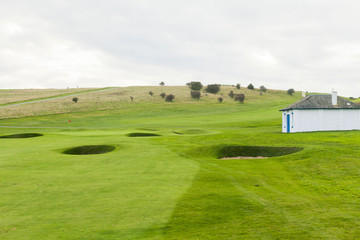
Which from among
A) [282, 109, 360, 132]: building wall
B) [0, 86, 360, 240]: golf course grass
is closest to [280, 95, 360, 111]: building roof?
[282, 109, 360, 132]: building wall

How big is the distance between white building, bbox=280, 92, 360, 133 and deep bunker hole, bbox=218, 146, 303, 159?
21473 mm

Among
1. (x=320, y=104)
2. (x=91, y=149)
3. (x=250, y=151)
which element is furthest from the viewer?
(x=320, y=104)

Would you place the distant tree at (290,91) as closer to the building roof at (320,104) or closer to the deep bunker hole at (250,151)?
the building roof at (320,104)

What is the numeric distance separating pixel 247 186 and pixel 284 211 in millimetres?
4591

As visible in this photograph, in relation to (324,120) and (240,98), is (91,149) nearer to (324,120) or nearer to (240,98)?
(324,120)

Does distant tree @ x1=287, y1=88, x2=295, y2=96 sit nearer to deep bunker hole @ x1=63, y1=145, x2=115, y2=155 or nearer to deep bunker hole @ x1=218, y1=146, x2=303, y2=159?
deep bunker hole @ x1=218, y1=146, x2=303, y2=159

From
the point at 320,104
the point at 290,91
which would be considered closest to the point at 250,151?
the point at 320,104

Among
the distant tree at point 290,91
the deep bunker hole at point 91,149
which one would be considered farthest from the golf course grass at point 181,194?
the distant tree at point 290,91

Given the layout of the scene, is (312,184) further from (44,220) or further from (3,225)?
(3,225)

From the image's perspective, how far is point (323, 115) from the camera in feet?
165

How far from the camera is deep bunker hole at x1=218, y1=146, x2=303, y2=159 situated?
30000mm

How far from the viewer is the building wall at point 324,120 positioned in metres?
49.9

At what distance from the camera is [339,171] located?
19.5 meters

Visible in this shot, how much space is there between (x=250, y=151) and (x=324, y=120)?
83.3ft
